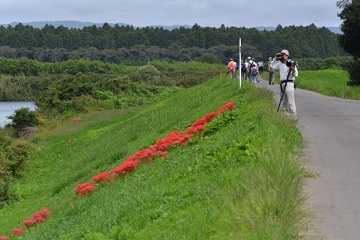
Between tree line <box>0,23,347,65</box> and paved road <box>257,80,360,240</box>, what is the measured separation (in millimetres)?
107307

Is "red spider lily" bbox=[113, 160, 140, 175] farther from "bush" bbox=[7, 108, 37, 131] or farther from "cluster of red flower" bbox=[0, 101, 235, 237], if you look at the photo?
"bush" bbox=[7, 108, 37, 131]

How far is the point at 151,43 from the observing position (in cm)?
16175

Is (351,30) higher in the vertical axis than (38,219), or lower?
higher

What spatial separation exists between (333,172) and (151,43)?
15160 centimetres

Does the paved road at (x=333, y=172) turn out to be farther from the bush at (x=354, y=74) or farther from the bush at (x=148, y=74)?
the bush at (x=148, y=74)

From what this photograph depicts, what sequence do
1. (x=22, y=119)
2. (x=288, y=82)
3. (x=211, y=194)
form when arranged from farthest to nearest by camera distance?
1. (x=22, y=119)
2. (x=288, y=82)
3. (x=211, y=194)

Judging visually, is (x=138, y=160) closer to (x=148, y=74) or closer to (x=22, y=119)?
(x=22, y=119)

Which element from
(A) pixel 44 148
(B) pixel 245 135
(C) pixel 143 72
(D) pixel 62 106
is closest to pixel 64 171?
(A) pixel 44 148

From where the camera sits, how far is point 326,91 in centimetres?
3753

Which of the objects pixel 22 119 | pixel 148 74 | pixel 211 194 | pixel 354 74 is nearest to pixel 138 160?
pixel 211 194

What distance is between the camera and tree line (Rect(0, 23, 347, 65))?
131250mm

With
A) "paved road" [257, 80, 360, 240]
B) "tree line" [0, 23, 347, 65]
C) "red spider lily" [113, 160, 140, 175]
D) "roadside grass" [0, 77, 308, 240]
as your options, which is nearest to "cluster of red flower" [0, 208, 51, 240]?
"roadside grass" [0, 77, 308, 240]

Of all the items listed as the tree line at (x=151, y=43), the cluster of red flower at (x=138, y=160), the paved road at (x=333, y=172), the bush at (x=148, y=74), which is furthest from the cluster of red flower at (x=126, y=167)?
the tree line at (x=151, y=43)

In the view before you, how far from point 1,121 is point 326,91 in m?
34.9
